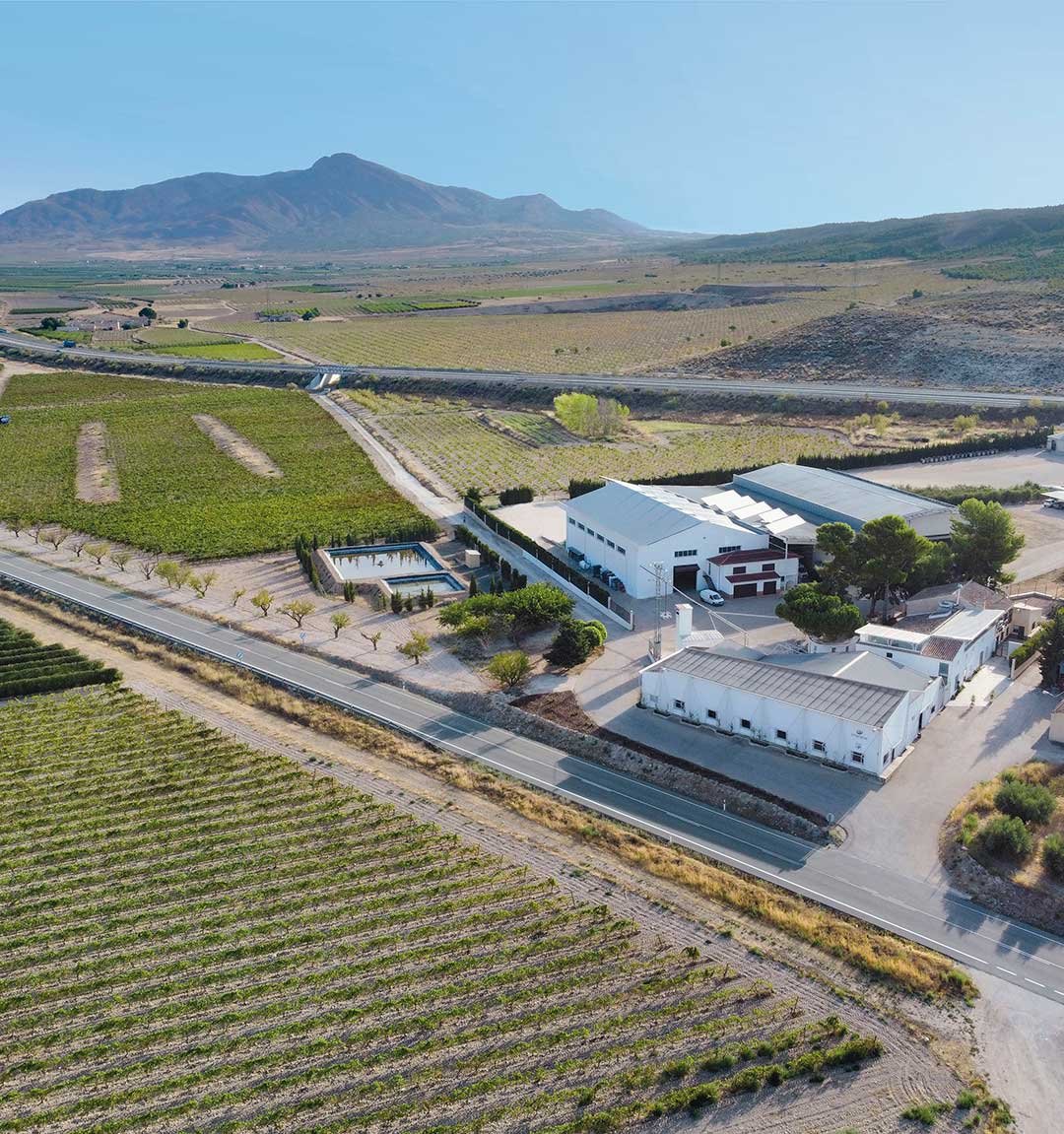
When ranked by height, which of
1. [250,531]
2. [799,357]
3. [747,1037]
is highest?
[799,357]

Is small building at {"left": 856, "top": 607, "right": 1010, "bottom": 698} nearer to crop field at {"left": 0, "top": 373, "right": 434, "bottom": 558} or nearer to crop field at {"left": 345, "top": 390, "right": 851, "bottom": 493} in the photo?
crop field at {"left": 0, "top": 373, "right": 434, "bottom": 558}

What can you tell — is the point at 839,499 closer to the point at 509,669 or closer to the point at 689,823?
the point at 509,669

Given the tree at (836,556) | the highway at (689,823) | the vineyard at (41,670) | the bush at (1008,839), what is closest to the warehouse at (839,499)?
the tree at (836,556)

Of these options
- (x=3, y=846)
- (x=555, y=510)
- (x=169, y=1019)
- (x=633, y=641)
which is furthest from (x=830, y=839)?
Result: (x=555, y=510)

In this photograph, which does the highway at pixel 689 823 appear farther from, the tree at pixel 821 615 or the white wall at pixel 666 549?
the white wall at pixel 666 549

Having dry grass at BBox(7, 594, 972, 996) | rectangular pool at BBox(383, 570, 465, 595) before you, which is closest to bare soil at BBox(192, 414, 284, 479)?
rectangular pool at BBox(383, 570, 465, 595)

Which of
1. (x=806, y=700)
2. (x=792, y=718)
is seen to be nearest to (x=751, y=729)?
(x=792, y=718)

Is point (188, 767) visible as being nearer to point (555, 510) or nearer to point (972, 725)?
point (972, 725)
